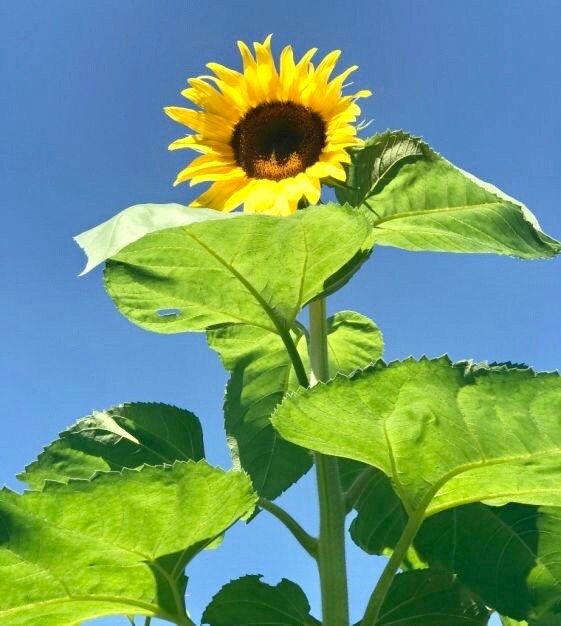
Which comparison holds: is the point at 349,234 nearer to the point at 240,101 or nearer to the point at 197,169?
the point at 197,169

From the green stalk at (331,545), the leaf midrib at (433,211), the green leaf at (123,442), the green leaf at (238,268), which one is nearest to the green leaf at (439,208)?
the leaf midrib at (433,211)

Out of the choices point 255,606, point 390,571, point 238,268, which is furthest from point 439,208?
point 255,606

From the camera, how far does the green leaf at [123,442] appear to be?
1.58 meters

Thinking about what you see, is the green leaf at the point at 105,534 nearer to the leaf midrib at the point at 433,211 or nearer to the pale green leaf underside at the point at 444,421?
the pale green leaf underside at the point at 444,421

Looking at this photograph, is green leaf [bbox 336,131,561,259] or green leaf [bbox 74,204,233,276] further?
green leaf [bbox 336,131,561,259]

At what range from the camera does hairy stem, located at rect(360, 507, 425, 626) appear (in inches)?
49.2

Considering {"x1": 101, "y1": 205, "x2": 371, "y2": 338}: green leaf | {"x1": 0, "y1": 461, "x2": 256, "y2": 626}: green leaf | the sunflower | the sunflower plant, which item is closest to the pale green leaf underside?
the sunflower plant

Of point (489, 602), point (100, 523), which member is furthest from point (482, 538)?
point (100, 523)

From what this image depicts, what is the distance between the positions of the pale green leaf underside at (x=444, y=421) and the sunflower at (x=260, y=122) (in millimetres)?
791

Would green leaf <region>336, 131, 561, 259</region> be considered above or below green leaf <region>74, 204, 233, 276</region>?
above

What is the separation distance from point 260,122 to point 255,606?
3.77 ft

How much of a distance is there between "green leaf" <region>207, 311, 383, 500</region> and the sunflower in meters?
0.30

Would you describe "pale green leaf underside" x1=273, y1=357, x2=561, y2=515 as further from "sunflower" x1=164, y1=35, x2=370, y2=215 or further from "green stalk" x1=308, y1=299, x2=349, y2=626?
"sunflower" x1=164, y1=35, x2=370, y2=215

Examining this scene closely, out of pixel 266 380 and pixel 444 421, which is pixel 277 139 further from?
pixel 444 421
